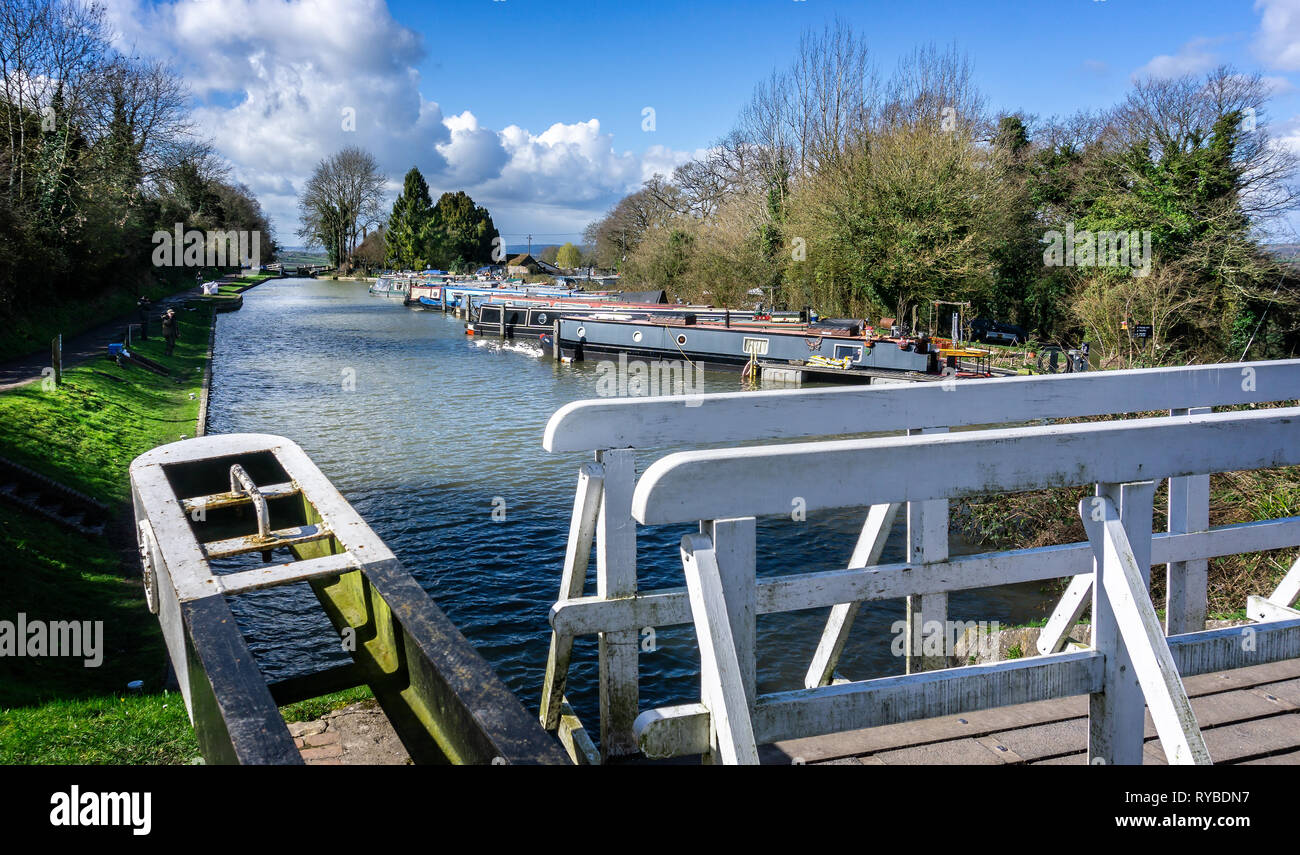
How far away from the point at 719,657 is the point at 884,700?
641 millimetres

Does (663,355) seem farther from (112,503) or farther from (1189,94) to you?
(112,503)

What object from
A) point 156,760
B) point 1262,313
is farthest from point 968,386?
point 1262,313

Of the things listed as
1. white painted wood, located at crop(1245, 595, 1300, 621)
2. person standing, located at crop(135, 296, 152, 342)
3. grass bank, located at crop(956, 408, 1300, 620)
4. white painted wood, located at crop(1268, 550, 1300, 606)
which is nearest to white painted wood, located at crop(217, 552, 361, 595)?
white painted wood, located at crop(1245, 595, 1300, 621)

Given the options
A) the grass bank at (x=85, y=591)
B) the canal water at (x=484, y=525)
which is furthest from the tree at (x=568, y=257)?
the grass bank at (x=85, y=591)

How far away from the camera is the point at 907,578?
2.98 m

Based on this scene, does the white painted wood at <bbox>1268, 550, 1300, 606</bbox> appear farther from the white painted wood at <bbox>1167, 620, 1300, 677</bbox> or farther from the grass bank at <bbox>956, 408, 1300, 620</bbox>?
the white painted wood at <bbox>1167, 620, 1300, 677</bbox>

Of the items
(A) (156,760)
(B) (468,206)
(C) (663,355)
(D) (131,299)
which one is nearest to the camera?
(A) (156,760)

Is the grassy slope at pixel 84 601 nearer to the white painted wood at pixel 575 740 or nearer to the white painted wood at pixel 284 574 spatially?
the white painted wood at pixel 284 574

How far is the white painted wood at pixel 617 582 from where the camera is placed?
339 cm

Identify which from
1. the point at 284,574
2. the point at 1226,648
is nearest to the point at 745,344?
the point at 284,574

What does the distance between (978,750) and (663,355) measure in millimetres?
25243

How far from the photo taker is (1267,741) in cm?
320

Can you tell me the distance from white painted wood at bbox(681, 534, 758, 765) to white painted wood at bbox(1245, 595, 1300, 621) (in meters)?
2.70
